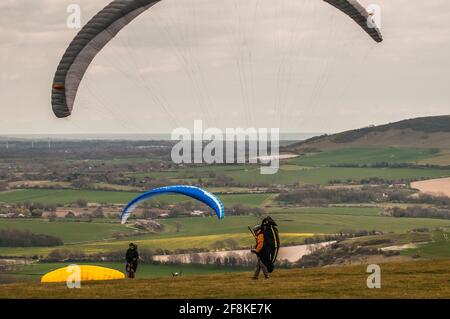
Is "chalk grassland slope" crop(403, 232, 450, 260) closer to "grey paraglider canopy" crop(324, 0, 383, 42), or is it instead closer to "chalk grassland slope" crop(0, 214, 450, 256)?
"chalk grassland slope" crop(0, 214, 450, 256)

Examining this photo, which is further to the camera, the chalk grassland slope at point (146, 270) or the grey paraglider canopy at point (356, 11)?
the chalk grassland slope at point (146, 270)

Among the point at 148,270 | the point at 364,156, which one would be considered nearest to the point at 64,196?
the point at 148,270

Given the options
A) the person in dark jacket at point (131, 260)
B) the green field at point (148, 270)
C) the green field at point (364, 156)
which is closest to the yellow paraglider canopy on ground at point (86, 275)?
the person in dark jacket at point (131, 260)

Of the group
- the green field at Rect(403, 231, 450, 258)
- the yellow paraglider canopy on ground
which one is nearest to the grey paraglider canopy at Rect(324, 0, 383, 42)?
the yellow paraglider canopy on ground

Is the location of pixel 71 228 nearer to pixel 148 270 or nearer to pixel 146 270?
pixel 148 270

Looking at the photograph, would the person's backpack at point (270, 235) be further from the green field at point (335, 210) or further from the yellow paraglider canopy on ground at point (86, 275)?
the green field at point (335, 210)

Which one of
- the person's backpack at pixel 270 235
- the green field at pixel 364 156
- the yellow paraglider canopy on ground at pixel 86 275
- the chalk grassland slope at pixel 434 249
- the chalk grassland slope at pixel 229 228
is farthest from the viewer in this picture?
the green field at pixel 364 156
